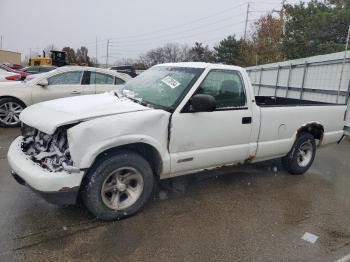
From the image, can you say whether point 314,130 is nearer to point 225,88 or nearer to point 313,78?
point 225,88

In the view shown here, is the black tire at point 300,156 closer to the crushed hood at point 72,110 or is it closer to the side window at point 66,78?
the crushed hood at point 72,110

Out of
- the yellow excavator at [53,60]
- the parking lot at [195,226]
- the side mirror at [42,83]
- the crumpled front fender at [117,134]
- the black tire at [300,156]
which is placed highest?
the yellow excavator at [53,60]

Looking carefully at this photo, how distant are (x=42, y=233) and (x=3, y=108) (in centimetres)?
589

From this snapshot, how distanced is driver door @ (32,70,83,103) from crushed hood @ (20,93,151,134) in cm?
465

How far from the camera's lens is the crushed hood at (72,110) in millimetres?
3422

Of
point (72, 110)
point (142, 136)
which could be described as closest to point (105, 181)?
point (142, 136)

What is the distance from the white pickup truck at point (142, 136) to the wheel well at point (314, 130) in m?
0.39

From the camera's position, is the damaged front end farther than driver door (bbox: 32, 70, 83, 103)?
No

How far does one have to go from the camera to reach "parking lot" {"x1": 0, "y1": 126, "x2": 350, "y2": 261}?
3.23 m

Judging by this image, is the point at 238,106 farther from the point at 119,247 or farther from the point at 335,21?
the point at 335,21

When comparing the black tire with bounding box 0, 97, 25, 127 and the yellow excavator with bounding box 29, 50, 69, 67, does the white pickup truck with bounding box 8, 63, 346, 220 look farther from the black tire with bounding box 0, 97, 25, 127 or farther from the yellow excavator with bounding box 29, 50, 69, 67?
the yellow excavator with bounding box 29, 50, 69, 67

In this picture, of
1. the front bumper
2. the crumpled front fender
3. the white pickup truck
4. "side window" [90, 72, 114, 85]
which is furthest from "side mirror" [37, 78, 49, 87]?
the crumpled front fender

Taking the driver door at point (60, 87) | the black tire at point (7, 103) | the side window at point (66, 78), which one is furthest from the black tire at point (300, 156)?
the black tire at point (7, 103)

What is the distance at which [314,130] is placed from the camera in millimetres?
5914
